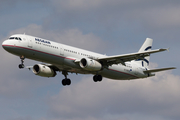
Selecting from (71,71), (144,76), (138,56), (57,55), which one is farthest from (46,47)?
(144,76)

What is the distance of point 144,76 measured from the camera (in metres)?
70.8

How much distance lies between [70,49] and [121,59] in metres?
8.19

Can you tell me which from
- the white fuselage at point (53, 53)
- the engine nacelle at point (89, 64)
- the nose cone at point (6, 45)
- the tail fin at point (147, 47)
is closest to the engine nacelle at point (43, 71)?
the white fuselage at point (53, 53)

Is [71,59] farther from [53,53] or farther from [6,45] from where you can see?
[6,45]

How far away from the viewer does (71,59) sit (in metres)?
59.6

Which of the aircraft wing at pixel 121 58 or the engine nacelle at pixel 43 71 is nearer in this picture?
the aircraft wing at pixel 121 58

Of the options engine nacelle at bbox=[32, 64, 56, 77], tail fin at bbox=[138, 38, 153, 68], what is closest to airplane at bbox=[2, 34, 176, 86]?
engine nacelle at bbox=[32, 64, 56, 77]

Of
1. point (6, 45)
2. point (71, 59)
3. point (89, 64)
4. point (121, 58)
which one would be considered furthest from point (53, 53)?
point (121, 58)

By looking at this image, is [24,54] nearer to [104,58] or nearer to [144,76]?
[104,58]

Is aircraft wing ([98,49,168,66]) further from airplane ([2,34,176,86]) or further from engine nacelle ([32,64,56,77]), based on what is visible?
engine nacelle ([32,64,56,77])

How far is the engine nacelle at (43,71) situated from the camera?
2525 inches

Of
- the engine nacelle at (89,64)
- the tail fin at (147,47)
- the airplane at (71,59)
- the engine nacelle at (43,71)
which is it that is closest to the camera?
the airplane at (71,59)

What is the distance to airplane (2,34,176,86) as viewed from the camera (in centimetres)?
5609

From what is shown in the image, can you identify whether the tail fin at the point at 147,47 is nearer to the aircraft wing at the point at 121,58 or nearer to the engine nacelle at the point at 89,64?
the aircraft wing at the point at 121,58
